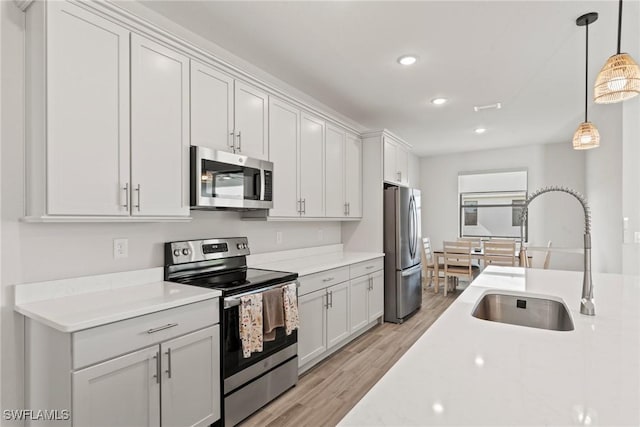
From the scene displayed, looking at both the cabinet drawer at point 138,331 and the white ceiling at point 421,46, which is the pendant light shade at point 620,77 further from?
the cabinet drawer at point 138,331

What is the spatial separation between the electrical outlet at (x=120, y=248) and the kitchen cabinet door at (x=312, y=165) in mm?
1576

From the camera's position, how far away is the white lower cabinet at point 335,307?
2.81 metres

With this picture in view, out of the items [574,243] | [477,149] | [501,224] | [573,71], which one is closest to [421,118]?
[573,71]

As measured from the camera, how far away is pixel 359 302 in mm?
3607

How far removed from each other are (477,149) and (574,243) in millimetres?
2380

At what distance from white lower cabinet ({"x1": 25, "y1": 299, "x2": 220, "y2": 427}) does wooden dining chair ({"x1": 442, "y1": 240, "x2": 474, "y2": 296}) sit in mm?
4399

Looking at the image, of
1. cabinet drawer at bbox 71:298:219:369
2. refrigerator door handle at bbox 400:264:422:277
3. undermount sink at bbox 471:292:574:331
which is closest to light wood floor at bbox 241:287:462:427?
refrigerator door handle at bbox 400:264:422:277

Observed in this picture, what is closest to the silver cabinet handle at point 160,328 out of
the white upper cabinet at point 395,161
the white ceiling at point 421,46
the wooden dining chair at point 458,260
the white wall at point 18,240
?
the white wall at point 18,240

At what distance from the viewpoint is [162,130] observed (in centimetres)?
207

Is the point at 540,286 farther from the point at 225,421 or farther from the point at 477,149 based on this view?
the point at 477,149

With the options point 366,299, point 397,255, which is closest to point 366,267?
point 366,299

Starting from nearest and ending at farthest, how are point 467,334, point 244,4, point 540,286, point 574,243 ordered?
point 467,334 → point 540,286 → point 244,4 → point 574,243

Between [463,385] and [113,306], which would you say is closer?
[463,385]

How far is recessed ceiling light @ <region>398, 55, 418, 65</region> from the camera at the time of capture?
111 inches
